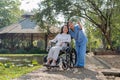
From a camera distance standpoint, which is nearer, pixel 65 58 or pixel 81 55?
pixel 65 58

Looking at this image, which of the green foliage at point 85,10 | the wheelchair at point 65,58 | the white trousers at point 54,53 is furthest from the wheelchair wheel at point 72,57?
the green foliage at point 85,10

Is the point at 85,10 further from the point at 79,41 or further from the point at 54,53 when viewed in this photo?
the point at 54,53

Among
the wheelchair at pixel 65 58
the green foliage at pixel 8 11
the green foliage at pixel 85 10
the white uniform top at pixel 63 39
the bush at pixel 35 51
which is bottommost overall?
the bush at pixel 35 51

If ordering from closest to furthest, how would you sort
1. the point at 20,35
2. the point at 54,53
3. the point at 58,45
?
1. the point at 54,53
2. the point at 58,45
3. the point at 20,35

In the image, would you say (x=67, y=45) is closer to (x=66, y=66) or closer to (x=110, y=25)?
(x=66, y=66)

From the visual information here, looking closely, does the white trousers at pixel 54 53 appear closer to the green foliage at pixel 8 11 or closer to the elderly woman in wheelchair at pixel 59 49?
the elderly woman in wheelchair at pixel 59 49

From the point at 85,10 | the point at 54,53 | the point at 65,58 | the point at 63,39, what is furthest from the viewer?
the point at 85,10

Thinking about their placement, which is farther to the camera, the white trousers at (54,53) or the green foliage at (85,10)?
the green foliage at (85,10)

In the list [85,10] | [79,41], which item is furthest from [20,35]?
[79,41]

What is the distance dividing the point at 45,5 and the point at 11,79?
19.4 metres

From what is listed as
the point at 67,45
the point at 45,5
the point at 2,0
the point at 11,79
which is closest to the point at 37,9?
the point at 45,5

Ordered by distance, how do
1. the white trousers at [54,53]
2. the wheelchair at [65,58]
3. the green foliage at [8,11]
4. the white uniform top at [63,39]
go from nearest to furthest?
the white trousers at [54,53] < the wheelchair at [65,58] < the white uniform top at [63,39] < the green foliage at [8,11]

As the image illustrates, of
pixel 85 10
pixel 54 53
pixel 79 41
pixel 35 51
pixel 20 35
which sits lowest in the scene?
pixel 35 51

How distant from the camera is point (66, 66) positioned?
27.5 feet
